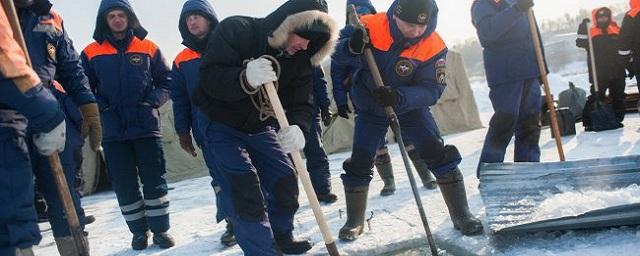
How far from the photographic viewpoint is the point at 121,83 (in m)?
3.76

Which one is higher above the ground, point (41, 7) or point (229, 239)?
point (41, 7)

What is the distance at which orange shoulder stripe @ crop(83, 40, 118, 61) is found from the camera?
3.79m

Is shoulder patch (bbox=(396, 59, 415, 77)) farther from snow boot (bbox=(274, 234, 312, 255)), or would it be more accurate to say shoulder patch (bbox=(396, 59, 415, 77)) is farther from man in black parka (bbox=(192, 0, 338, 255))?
snow boot (bbox=(274, 234, 312, 255))

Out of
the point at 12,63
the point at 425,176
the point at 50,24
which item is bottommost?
the point at 425,176

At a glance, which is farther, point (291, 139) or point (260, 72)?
point (291, 139)

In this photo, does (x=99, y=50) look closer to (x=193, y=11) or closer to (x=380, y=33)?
(x=193, y=11)

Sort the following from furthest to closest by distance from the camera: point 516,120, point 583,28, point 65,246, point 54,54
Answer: point 583,28, point 516,120, point 65,246, point 54,54

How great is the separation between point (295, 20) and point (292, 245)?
1485 mm

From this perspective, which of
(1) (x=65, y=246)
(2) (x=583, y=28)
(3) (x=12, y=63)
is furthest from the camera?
Answer: (2) (x=583, y=28)

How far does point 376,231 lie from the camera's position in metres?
3.37

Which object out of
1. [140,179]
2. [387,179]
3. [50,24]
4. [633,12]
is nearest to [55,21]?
[50,24]

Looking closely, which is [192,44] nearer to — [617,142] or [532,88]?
[532,88]

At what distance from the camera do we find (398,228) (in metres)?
3.38

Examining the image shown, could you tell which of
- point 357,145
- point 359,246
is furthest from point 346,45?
point 359,246
